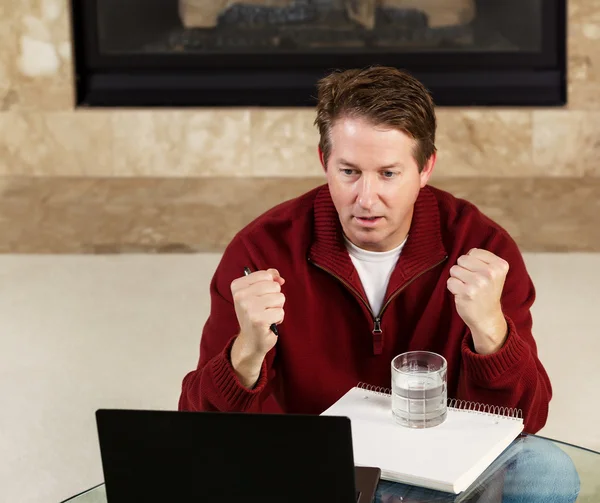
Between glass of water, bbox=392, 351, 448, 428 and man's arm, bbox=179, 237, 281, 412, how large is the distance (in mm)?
226

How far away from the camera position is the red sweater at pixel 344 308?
165 centimetres

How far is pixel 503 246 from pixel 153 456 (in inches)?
30.4

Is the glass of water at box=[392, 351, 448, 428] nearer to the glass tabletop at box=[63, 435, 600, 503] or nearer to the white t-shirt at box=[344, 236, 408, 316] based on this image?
the glass tabletop at box=[63, 435, 600, 503]

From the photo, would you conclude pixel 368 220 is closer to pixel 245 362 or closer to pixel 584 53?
pixel 245 362

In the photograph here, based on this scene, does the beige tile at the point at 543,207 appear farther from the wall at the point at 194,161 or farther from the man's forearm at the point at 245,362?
the man's forearm at the point at 245,362

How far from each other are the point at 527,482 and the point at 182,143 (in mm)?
2801

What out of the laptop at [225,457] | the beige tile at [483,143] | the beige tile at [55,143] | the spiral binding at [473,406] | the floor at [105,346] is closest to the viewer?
the laptop at [225,457]

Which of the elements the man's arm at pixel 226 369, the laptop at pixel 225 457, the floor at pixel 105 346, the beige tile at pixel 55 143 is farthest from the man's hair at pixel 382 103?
the beige tile at pixel 55 143

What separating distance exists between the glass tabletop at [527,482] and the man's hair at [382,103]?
50cm

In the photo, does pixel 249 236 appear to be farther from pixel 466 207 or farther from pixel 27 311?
pixel 27 311

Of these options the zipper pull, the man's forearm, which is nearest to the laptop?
the man's forearm

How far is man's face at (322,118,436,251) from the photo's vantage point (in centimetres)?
159

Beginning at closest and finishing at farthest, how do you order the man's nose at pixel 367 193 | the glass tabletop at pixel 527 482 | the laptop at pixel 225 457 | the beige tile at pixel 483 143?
the laptop at pixel 225 457
the glass tabletop at pixel 527 482
the man's nose at pixel 367 193
the beige tile at pixel 483 143

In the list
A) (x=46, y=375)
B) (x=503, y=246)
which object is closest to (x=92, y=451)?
(x=46, y=375)
